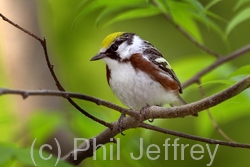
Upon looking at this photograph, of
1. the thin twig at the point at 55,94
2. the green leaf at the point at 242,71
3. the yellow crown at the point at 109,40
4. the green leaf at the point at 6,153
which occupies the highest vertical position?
the yellow crown at the point at 109,40

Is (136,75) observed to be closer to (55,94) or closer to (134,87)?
(134,87)

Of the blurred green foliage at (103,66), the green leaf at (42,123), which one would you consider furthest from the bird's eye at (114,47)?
the green leaf at (42,123)

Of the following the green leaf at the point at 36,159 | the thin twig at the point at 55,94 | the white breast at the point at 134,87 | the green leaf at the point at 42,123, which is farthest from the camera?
the white breast at the point at 134,87

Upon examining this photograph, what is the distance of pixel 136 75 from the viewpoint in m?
1.58

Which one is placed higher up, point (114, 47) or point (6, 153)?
point (114, 47)

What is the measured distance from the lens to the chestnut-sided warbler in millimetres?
1589

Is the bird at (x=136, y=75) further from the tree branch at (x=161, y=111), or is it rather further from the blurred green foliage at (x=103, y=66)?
the tree branch at (x=161, y=111)

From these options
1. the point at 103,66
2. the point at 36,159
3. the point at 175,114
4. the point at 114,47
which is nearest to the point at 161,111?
the point at 175,114

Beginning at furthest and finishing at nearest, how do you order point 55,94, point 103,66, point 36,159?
point 103,66 < point 36,159 < point 55,94

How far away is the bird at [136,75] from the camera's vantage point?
159cm

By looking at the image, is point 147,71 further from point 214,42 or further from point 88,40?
point 214,42

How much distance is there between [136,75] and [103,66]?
107 cm

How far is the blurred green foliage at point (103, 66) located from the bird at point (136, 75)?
0.26 ft

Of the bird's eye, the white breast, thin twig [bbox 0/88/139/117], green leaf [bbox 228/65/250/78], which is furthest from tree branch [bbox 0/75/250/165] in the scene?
the bird's eye
